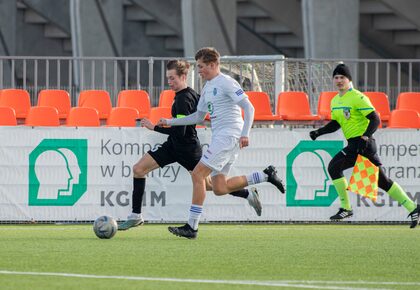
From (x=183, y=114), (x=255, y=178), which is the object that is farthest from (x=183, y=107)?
(x=255, y=178)

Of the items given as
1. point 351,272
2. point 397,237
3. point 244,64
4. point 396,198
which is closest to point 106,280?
point 351,272

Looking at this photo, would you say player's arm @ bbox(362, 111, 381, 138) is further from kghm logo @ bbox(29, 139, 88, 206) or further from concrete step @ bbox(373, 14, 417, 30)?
concrete step @ bbox(373, 14, 417, 30)

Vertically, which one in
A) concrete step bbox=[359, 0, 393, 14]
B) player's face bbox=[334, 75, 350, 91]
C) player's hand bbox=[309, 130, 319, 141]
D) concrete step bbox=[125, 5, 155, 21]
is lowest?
player's hand bbox=[309, 130, 319, 141]

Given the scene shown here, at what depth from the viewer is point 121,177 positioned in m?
16.5

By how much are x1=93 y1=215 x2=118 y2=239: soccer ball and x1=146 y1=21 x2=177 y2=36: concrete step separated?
29993mm

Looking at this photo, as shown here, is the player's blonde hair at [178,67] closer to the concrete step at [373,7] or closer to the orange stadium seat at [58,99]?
the orange stadium seat at [58,99]

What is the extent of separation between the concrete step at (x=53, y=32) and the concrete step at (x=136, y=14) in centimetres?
491

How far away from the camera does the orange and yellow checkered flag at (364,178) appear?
15750 millimetres

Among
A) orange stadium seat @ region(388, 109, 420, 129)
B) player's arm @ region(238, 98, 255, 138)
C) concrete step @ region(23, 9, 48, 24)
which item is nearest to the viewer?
player's arm @ region(238, 98, 255, 138)

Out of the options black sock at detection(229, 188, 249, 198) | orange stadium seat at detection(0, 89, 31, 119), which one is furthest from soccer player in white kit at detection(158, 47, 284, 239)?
orange stadium seat at detection(0, 89, 31, 119)

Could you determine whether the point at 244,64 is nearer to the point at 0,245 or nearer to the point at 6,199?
the point at 6,199

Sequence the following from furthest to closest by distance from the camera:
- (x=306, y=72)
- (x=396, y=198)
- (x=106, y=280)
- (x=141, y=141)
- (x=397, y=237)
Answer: (x=306, y=72) → (x=141, y=141) → (x=396, y=198) → (x=397, y=237) → (x=106, y=280)

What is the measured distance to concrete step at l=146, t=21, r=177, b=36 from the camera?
43403mm

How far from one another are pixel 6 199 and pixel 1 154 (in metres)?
0.59
